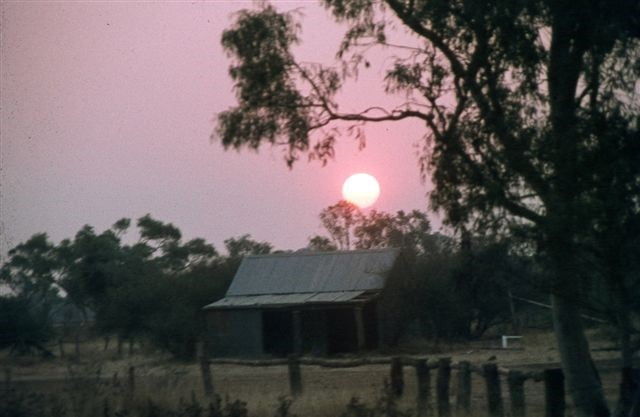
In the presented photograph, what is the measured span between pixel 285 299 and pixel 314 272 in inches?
101

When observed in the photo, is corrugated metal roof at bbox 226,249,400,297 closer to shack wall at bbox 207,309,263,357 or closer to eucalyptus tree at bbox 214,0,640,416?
shack wall at bbox 207,309,263,357

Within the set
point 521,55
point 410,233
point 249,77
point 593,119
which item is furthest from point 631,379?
point 410,233

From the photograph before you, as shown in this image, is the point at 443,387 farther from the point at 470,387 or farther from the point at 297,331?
the point at 297,331

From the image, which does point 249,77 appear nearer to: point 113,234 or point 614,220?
point 614,220

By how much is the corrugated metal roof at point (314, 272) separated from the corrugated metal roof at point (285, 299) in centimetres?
38

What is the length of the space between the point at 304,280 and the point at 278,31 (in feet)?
87.8

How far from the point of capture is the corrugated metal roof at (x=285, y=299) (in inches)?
1591

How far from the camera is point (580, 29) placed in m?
13.9

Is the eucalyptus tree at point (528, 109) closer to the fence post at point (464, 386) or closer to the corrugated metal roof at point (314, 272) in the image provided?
the fence post at point (464, 386)

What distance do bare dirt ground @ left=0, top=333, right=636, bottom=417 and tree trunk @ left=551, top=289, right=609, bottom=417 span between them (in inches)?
54.7

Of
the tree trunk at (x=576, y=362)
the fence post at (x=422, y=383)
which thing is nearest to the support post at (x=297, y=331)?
the fence post at (x=422, y=383)

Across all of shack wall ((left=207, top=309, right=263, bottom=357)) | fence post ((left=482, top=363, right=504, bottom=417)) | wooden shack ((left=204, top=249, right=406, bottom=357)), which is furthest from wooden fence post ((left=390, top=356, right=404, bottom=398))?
shack wall ((left=207, top=309, right=263, bottom=357))

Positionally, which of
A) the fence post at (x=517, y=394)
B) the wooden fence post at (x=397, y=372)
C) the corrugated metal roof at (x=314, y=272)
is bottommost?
the fence post at (x=517, y=394)

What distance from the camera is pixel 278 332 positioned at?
4278cm
